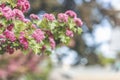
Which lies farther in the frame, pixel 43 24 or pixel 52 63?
pixel 52 63

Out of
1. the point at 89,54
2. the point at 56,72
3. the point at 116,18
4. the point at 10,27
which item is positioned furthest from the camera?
the point at 56,72

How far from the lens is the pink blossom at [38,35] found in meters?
4.73

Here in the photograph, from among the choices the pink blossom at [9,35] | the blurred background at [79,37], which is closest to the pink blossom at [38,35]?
the pink blossom at [9,35]

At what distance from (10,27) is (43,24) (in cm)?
33

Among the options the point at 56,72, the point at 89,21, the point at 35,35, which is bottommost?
the point at 35,35

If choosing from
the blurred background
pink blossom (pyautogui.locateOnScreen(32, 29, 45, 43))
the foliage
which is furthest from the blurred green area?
pink blossom (pyautogui.locateOnScreen(32, 29, 45, 43))

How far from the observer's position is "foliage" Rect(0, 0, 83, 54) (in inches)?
184

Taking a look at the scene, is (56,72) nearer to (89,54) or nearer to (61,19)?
(89,54)

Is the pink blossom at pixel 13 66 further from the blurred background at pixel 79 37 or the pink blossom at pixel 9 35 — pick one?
the pink blossom at pixel 9 35

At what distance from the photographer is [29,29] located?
4797 mm

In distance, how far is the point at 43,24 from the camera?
16.1 feet

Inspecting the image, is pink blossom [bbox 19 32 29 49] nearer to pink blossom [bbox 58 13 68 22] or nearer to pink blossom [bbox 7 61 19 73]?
pink blossom [bbox 58 13 68 22]

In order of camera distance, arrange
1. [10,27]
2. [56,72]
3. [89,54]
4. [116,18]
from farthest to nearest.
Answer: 1. [56,72]
2. [89,54]
3. [116,18]
4. [10,27]

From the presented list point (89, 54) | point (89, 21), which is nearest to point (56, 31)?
point (89, 21)
